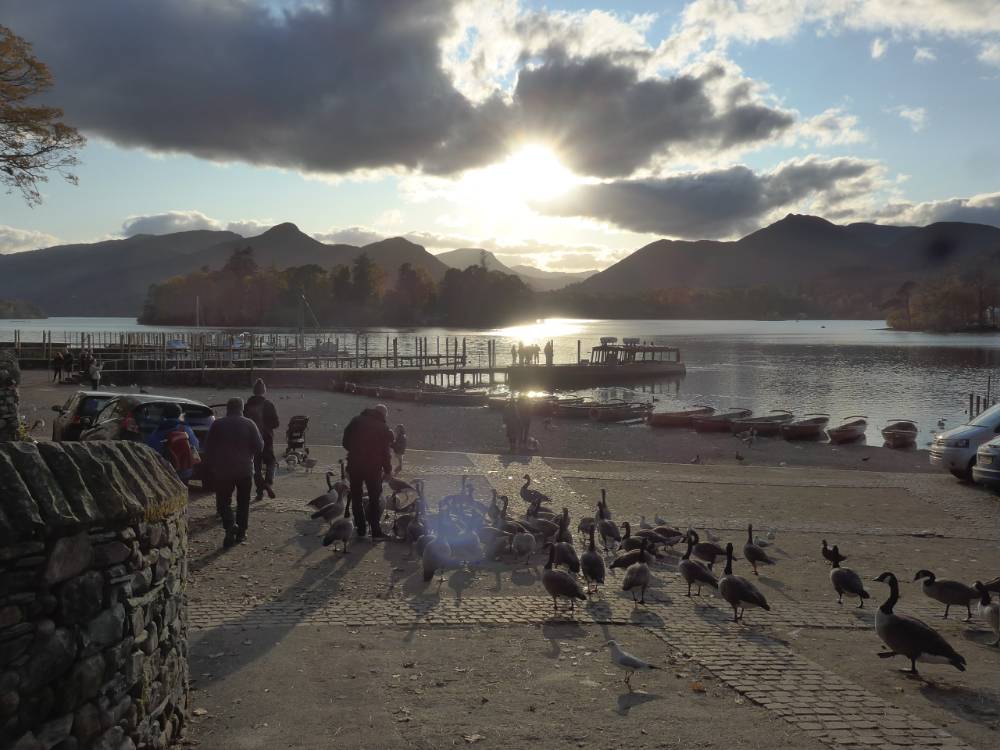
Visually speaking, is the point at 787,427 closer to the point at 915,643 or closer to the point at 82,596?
the point at 915,643

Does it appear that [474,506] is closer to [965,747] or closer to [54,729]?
[965,747]

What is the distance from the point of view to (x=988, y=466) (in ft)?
60.6

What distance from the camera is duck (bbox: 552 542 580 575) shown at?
10.1 m

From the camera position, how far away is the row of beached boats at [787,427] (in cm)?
3444

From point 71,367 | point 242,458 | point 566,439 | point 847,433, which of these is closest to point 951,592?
point 242,458

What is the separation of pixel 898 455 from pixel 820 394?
33.4 meters

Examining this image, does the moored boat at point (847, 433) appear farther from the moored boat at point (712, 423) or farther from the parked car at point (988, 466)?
the parked car at point (988, 466)

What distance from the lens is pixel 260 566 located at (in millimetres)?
10617

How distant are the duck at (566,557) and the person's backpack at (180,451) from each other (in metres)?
7.03

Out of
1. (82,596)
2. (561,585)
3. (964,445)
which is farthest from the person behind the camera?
(964,445)

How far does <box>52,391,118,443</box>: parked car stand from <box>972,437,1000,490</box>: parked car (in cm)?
2029

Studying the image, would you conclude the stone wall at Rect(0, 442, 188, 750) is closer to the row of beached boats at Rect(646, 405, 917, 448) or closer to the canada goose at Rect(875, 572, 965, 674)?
the canada goose at Rect(875, 572, 965, 674)

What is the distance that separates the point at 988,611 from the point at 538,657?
5.60m

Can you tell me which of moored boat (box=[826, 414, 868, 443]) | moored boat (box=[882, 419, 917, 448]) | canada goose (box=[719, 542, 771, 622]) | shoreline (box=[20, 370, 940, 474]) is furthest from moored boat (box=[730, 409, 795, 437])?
canada goose (box=[719, 542, 771, 622])
